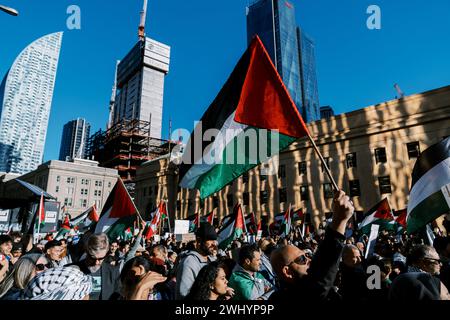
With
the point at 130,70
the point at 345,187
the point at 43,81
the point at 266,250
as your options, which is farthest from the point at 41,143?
the point at 266,250

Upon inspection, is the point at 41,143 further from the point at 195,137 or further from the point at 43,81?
the point at 195,137

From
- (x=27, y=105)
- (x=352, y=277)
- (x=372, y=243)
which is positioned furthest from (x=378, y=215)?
(x=27, y=105)

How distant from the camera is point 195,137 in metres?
5.21

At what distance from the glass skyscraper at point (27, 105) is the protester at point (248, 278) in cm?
21279

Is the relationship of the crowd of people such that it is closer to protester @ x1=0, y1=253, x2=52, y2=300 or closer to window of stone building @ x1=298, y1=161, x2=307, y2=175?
protester @ x1=0, y1=253, x2=52, y2=300

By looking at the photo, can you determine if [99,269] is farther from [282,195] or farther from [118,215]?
[282,195]

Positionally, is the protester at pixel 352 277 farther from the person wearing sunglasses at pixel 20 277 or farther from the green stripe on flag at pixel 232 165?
the person wearing sunglasses at pixel 20 277

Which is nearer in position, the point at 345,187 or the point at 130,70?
the point at 345,187

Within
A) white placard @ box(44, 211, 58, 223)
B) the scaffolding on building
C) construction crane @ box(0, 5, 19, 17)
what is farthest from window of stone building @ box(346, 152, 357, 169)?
the scaffolding on building

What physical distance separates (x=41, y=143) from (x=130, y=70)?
10356 cm

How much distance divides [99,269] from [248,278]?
2.23 metres

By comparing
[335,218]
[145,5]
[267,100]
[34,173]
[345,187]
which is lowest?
[335,218]
